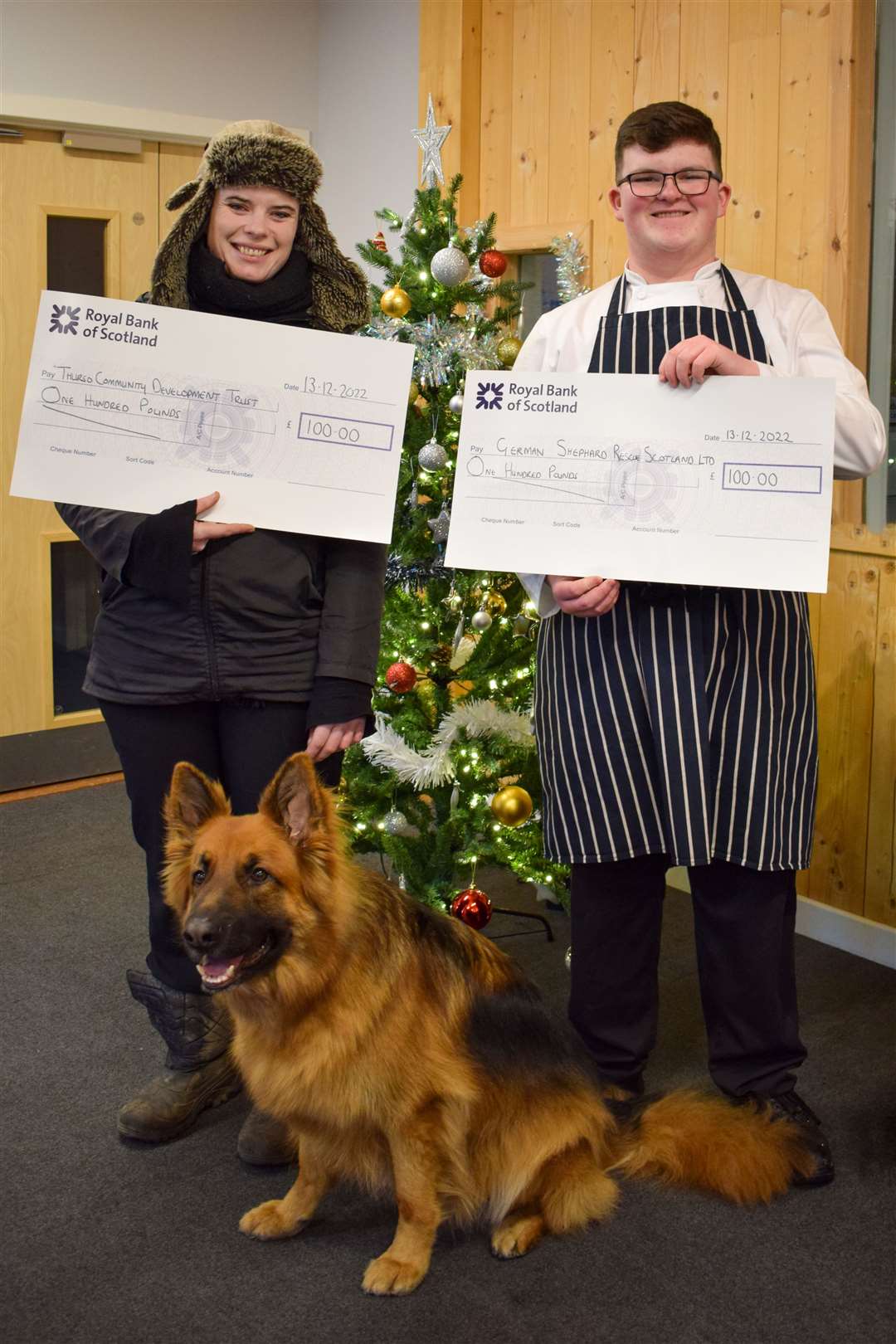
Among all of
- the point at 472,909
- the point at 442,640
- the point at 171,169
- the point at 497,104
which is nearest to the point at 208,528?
the point at 442,640

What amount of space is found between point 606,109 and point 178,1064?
3123mm

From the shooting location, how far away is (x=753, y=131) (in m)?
3.54

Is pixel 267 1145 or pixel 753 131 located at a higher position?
pixel 753 131

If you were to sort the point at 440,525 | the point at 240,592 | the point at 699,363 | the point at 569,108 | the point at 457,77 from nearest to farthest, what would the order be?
the point at 699,363, the point at 240,592, the point at 440,525, the point at 569,108, the point at 457,77

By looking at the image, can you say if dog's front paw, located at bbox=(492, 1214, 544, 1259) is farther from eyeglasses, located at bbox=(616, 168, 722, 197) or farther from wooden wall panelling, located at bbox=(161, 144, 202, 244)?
wooden wall panelling, located at bbox=(161, 144, 202, 244)

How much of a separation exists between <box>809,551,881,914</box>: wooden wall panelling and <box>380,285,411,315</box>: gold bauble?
4.46 ft

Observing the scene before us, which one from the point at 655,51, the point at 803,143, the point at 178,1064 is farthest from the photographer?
the point at 655,51

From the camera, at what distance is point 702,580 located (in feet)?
6.97

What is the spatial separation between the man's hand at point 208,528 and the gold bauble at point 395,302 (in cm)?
122

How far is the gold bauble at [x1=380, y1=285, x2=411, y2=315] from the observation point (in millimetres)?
3182

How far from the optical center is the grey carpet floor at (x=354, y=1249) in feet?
6.50

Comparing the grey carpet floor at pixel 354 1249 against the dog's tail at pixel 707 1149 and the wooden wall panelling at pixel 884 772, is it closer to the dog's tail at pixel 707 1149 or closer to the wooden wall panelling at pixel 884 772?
the dog's tail at pixel 707 1149

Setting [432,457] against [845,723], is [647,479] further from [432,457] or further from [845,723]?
[845,723]

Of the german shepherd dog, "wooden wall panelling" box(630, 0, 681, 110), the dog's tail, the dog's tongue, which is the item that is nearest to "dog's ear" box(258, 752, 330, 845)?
the german shepherd dog
